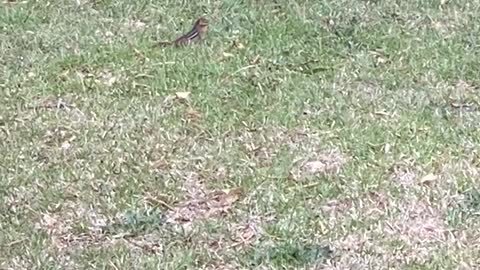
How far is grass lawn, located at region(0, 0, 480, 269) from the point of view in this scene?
399 cm

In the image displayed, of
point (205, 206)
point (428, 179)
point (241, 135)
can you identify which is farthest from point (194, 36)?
point (428, 179)

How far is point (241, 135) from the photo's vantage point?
4910 mm

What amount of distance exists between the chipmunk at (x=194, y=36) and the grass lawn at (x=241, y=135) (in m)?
0.08

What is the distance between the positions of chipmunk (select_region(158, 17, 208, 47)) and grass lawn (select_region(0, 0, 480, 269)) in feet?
0.27

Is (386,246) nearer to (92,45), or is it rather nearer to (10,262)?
(10,262)

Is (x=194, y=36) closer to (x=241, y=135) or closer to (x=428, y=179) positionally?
(x=241, y=135)

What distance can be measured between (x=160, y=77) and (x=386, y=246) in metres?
2.07

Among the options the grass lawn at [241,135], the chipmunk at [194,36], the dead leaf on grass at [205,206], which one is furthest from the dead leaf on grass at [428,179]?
the chipmunk at [194,36]

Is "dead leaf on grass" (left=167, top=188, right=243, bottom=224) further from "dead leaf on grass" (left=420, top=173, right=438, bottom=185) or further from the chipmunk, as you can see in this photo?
the chipmunk

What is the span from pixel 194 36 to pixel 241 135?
1391mm

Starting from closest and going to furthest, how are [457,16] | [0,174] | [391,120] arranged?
[0,174] → [391,120] → [457,16]

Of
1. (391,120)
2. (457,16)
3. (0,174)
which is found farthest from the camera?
(457,16)

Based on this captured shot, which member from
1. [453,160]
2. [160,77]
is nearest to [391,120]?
[453,160]

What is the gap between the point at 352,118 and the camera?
16.6 ft
